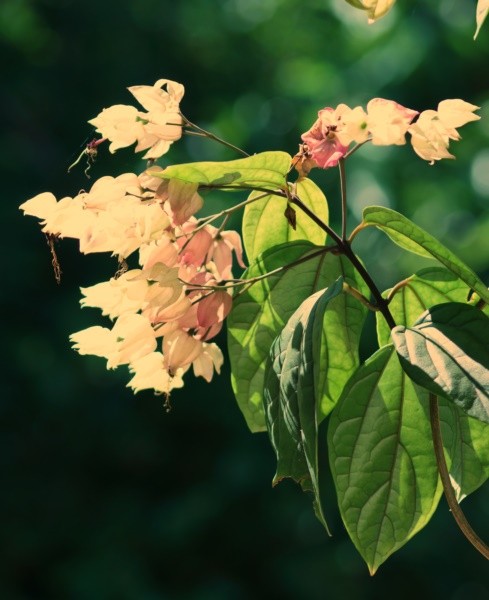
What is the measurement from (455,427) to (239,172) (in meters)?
0.15

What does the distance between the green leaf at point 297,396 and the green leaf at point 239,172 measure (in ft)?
0.15

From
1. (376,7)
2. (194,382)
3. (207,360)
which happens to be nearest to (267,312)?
(207,360)

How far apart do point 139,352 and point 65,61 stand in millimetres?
2863

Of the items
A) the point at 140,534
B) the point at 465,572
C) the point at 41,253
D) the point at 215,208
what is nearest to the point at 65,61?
the point at 41,253

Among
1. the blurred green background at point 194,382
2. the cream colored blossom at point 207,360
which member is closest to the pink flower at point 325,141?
the cream colored blossom at point 207,360

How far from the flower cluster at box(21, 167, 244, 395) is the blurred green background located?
218 cm

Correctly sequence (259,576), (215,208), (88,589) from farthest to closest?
(259,576) → (88,589) → (215,208)

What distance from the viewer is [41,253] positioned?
286 centimetres

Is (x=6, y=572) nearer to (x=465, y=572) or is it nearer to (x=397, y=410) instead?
(x=465, y=572)

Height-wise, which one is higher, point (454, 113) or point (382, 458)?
point (454, 113)

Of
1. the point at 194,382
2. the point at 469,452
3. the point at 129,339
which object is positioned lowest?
the point at 194,382

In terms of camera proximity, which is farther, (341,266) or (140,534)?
(140,534)

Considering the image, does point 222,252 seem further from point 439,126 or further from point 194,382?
point 194,382

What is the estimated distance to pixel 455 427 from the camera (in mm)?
454
